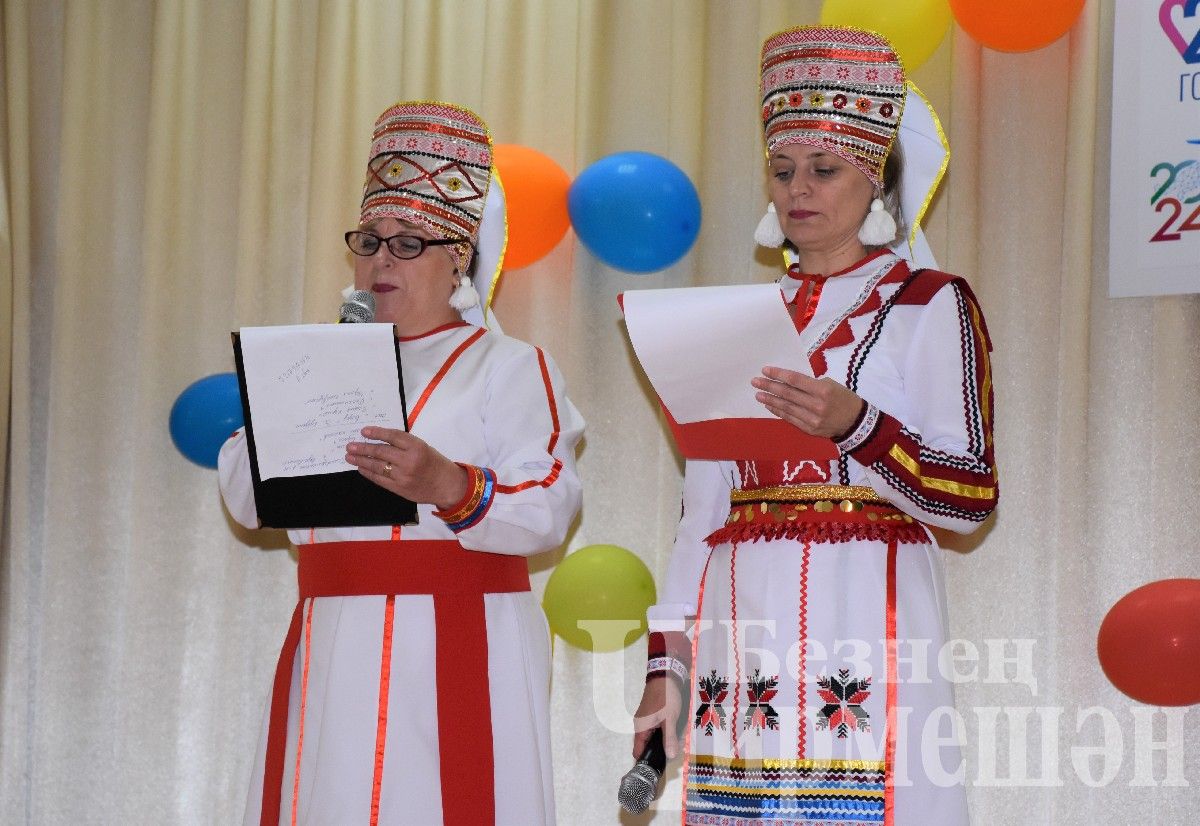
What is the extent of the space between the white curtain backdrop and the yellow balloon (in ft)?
0.86

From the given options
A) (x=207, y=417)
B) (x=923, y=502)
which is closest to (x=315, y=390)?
(x=923, y=502)

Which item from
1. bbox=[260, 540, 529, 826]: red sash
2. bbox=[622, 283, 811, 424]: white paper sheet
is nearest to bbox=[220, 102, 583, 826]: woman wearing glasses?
bbox=[260, 540, 529, 826]: red sash

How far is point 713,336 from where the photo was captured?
2066 mm

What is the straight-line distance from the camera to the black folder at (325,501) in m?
2.41

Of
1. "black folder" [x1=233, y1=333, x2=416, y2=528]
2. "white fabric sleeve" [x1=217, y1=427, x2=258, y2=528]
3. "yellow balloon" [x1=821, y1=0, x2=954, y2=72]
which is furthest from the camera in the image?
"yellow balloon" [x1=821, y1=0, x2=954, y2=72]

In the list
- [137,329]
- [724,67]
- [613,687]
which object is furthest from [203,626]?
[724,67]

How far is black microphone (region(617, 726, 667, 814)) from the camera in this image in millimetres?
2203

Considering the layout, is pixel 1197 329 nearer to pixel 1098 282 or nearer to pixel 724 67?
pixel 1098 282

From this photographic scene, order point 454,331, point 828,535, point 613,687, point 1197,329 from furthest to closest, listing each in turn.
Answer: point 613,687
point 1197,329
point 454,331
point 828,535

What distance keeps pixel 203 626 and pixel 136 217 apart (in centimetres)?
118

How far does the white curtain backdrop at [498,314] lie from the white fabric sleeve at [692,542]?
52.2 inches

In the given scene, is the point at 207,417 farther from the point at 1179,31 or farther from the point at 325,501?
the point at 1179,31

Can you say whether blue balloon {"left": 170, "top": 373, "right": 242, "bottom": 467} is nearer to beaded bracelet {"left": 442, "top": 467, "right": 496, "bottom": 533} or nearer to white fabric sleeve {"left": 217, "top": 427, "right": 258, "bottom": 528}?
white fabric sleeve {"left": 217, "top": 427, "right": 258, "bottom": 528}

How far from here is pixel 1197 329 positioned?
3518 millimetres
